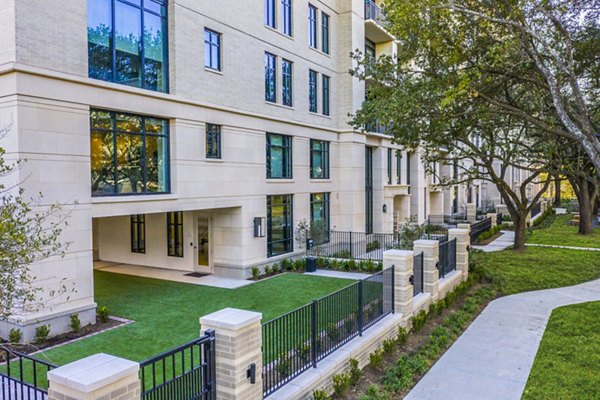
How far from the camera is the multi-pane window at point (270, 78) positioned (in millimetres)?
17438

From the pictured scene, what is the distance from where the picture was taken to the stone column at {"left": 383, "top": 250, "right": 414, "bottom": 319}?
1020cm

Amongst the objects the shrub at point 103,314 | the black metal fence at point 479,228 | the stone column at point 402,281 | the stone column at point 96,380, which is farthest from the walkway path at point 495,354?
the black metal fence at point 479,228

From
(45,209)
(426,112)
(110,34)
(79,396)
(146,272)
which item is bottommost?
(146,272)

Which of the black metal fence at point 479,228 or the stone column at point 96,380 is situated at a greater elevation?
the stone column at point 96,380

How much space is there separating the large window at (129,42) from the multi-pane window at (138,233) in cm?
681

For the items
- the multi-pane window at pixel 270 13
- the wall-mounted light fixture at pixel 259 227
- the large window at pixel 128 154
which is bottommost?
the wall-mounted light fixture at pixel 259 227

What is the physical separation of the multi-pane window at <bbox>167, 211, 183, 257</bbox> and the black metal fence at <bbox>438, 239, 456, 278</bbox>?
9.69 metres

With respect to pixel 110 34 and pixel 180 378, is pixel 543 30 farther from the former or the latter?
pixel 180 378

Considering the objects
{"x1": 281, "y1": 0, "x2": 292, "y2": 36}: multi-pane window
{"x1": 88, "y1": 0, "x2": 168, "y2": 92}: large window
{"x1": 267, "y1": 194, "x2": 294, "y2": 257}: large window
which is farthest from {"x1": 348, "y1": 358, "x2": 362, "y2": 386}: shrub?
{"x1": 281, "y1": 0, "x2": 292, "y2": 36}: multi-pane window

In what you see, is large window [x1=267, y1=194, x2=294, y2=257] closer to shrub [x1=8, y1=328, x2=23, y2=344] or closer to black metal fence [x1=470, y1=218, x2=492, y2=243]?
shrub [x1=8, y1=328, x2=23, y2=344]

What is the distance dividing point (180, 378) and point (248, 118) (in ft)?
39.8

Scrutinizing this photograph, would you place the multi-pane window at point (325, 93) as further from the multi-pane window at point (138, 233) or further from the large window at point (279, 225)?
the multi-pane window at point (138, 233)

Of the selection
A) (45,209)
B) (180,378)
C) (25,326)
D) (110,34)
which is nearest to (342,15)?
(110,34)

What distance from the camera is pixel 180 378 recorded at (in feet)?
17.0
